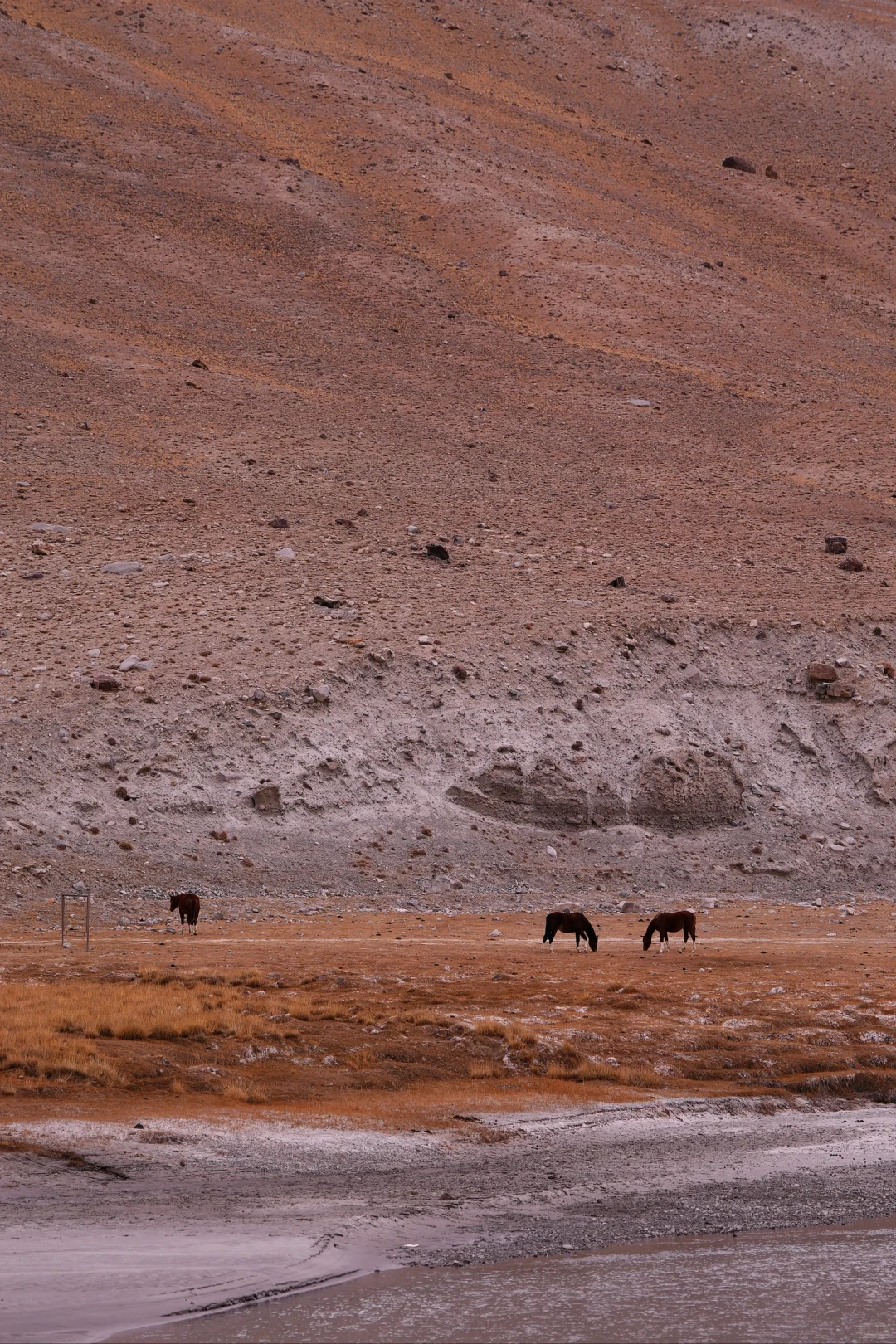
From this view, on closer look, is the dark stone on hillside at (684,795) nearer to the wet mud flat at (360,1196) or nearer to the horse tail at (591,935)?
the horse tail at (591,935)

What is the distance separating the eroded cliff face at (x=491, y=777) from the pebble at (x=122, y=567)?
21.6 feet

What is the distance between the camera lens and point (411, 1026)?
→ 68.8 feet

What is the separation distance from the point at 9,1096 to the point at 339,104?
63598 millimetres

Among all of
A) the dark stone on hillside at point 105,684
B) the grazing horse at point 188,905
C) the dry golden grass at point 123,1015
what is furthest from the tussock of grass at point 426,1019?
the dark stone on hillside at point 105,684

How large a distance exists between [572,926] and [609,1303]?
13651mm

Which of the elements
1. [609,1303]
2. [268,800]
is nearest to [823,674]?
[268,800]

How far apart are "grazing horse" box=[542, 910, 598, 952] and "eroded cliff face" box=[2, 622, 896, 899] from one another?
561 centimetres

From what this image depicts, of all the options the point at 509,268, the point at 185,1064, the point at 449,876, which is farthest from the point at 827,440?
the point at 185,1064

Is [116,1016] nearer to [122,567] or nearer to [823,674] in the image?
[122,567]

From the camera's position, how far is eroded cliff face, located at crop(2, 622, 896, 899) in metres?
32.4

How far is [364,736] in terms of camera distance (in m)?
35.7

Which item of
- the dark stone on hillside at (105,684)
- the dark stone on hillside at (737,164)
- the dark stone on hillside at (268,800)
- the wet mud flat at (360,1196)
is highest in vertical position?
the dark stone on hillside at (737,164)

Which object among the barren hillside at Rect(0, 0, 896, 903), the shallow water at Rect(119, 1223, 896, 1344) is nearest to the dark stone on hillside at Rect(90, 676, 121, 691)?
the barren hillside at Rect(0, 0, 896, 903)

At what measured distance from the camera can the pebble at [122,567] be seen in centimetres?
4084
